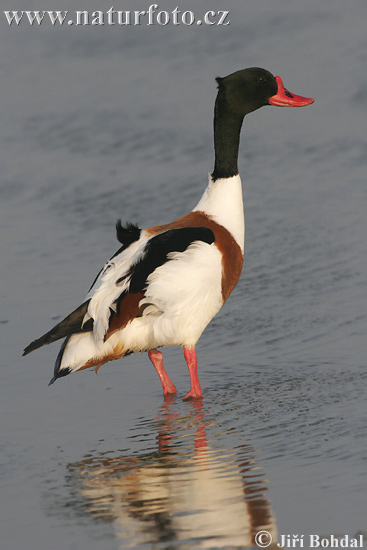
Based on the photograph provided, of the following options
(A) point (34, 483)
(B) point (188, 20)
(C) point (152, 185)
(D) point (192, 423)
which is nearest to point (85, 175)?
(C) point (152, 185)

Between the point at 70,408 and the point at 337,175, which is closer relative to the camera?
the point at 70,408

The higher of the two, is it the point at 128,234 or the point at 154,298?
the point at 128,234

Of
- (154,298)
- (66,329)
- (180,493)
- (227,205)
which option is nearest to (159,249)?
(154,298)

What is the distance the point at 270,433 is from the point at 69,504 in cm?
120

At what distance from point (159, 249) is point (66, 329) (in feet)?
2.41

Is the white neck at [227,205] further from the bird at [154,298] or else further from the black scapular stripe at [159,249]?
the black scapular stripe at [159,249]

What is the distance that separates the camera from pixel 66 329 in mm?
5918

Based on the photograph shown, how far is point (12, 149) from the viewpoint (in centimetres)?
1212

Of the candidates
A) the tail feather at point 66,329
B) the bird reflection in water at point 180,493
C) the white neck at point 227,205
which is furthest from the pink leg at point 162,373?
the white neck at point 227,205

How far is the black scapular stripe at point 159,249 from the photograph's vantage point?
6.02 m

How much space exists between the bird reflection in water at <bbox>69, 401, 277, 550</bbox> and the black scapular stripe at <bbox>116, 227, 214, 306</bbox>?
939 millimetres

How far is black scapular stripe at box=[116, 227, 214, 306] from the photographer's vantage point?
6016mm

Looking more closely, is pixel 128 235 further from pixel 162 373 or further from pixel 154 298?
pixel 162 373

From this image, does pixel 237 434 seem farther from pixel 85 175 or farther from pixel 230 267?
pixel 85 175
